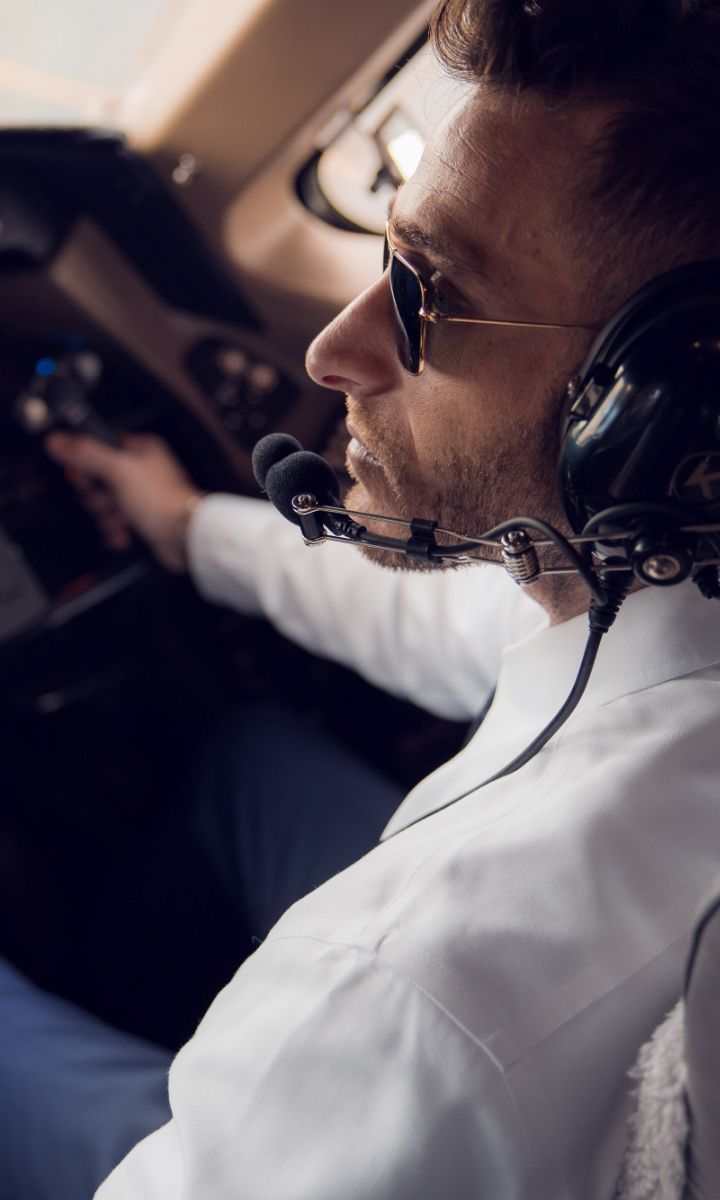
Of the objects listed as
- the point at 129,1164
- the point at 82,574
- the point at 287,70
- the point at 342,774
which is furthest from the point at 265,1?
the point at 129,1164

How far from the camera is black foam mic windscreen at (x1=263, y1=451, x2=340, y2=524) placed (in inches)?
30.0

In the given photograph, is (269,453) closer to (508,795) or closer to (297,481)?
(297,481)

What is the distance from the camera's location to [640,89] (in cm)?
63

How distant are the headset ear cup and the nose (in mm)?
214

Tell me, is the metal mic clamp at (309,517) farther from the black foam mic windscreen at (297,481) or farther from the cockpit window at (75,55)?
the cockpit window at (75,55)

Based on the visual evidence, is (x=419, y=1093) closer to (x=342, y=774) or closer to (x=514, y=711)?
(x=514, y=711)

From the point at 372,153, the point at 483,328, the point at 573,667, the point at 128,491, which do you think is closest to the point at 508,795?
the point at 573,667

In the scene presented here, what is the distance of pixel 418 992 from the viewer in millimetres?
547

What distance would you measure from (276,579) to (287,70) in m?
0.60

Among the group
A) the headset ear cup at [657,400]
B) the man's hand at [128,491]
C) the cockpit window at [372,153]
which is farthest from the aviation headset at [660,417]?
the man's hand at [128,491]

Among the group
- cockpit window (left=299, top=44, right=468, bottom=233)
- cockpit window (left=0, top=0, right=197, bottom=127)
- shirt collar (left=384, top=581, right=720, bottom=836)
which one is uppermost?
cockpit window (left=0, top=0, right=197, bottom=127)

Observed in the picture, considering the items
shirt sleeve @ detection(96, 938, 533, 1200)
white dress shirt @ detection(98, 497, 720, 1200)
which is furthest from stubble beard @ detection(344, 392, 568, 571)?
shirt sleeve @ detection(96, 938, 533, 1200)

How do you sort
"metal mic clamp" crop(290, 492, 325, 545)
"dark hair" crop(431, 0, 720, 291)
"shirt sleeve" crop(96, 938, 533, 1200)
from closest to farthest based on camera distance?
"shirt sleeve" crop(96, 938, 533, 1200)
"dark hair" crop(431, 0, 720, 291)
"metal mic clamp" crop(290, 492, 325, 545)

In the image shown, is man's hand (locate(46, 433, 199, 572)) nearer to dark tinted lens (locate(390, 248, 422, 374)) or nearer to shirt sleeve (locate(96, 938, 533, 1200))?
dark tinted lens (locate(390, 248, 422, 374))
